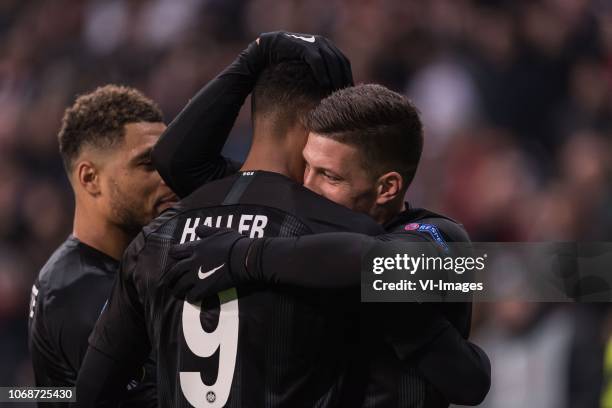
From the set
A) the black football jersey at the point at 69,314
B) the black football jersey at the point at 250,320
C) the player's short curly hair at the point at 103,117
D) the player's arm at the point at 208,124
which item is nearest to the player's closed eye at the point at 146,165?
the player's short curly hair at the point at 103,117

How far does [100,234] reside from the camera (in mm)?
2746

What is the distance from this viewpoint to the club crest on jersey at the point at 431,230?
1.82 m

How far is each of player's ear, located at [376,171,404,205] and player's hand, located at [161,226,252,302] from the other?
0.30 metres

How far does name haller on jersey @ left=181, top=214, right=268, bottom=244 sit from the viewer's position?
1.86 meters

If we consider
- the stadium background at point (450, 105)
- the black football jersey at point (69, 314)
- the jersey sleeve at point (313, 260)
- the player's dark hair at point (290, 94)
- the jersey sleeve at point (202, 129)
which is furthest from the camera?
the stadium background at point (450, 105)

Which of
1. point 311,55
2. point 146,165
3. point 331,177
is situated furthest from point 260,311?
point 146,165

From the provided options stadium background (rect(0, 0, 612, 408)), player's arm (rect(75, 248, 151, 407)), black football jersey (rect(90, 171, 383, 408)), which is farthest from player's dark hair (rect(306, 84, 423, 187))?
stadium background (rect(0, 0, 612, 408))

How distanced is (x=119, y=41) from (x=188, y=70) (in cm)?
75

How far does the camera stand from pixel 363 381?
186cm

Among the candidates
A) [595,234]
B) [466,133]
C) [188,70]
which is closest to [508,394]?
[595,234]

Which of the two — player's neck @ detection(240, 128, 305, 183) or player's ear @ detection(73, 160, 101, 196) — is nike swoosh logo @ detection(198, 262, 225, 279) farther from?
player's ear @ detection(73, 160, 101, 196)

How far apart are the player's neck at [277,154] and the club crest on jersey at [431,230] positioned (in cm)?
27

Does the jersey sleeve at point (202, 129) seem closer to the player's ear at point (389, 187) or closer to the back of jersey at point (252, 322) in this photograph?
the back of jersey at point (252, 322)

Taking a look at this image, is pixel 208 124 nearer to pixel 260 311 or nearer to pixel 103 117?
pixel 260 311
